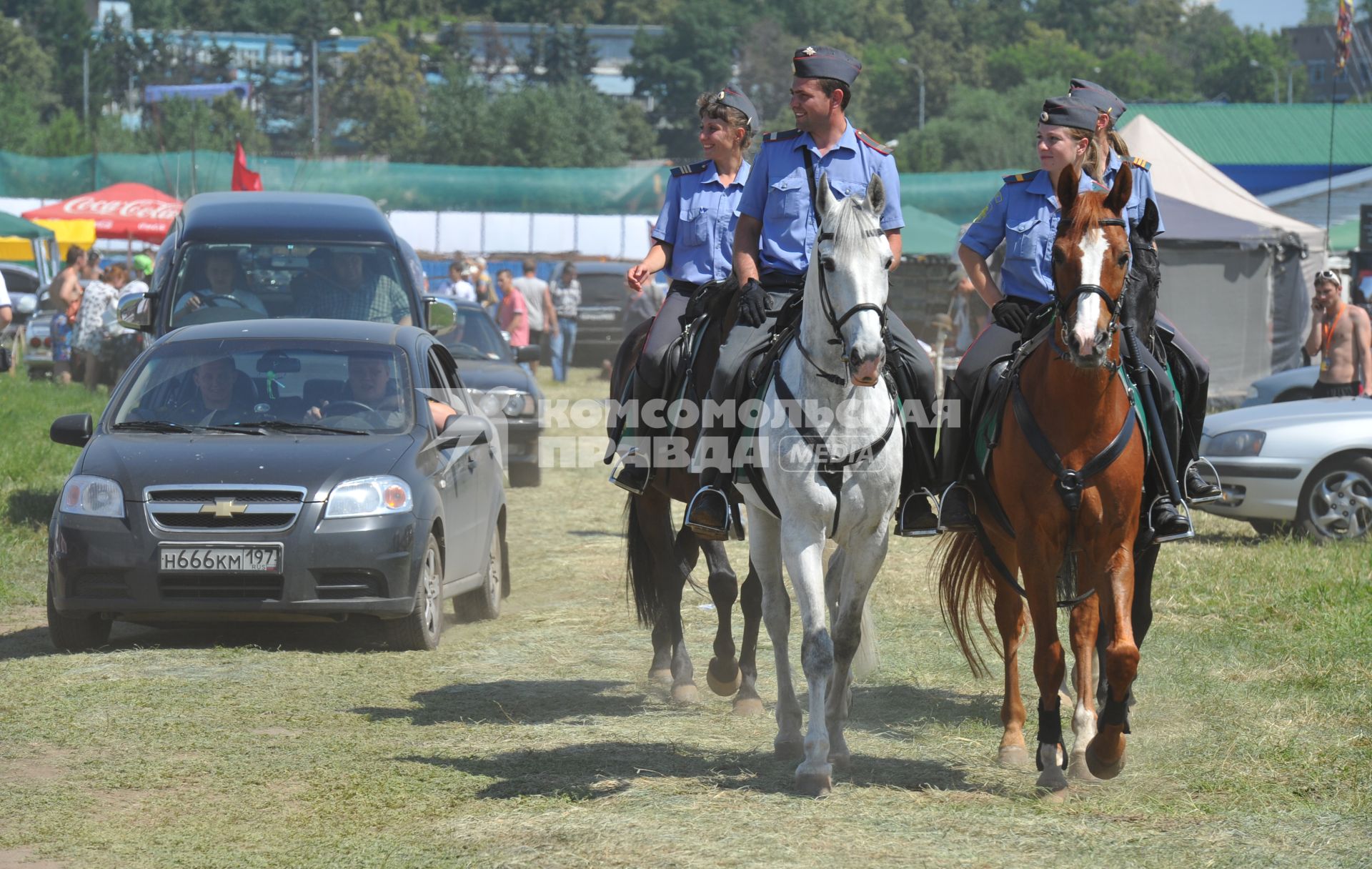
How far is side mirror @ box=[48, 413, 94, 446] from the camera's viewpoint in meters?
9.49

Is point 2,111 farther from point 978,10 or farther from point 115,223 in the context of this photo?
point 978,10

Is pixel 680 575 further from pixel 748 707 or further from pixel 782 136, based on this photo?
pixel 782 136

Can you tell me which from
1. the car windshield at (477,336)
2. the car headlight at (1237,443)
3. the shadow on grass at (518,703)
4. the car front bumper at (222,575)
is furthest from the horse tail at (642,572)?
the car windshield at (477,336)

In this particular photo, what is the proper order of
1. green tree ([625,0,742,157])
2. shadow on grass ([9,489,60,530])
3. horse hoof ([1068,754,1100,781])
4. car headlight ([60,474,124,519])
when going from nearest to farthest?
1. horse hoof ([1068,754,1100,781])
2. car headlight ([60,474,124,519])
3. shadow on grass ([9,489,60,530])
4. green tree ([625,0,742,157])

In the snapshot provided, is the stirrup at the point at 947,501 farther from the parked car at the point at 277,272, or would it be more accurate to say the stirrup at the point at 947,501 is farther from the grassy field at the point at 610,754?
the parked car at the point at 277,272

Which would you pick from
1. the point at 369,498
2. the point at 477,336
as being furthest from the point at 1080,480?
the point at 477,336

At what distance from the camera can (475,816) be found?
6.05m

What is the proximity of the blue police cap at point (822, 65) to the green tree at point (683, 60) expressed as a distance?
131061mm

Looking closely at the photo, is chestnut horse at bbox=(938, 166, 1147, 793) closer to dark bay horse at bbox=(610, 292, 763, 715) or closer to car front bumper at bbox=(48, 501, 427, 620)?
dark bay horse at bbox=(610, 292, 763, 715)

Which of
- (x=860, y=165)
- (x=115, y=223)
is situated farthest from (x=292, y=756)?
(x=115, y=223)

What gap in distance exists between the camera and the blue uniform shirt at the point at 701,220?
8633 millimetres

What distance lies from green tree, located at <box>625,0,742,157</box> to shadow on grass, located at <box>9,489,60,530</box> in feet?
410

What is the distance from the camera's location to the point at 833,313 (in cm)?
636

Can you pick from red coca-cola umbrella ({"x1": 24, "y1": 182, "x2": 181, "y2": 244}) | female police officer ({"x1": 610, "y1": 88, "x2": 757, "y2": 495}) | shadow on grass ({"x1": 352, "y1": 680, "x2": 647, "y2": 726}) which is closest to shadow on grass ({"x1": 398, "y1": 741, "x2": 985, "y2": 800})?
shadow on grass ({"x1": 352, "y1": 680, "x2": 647, "y2": 726})
